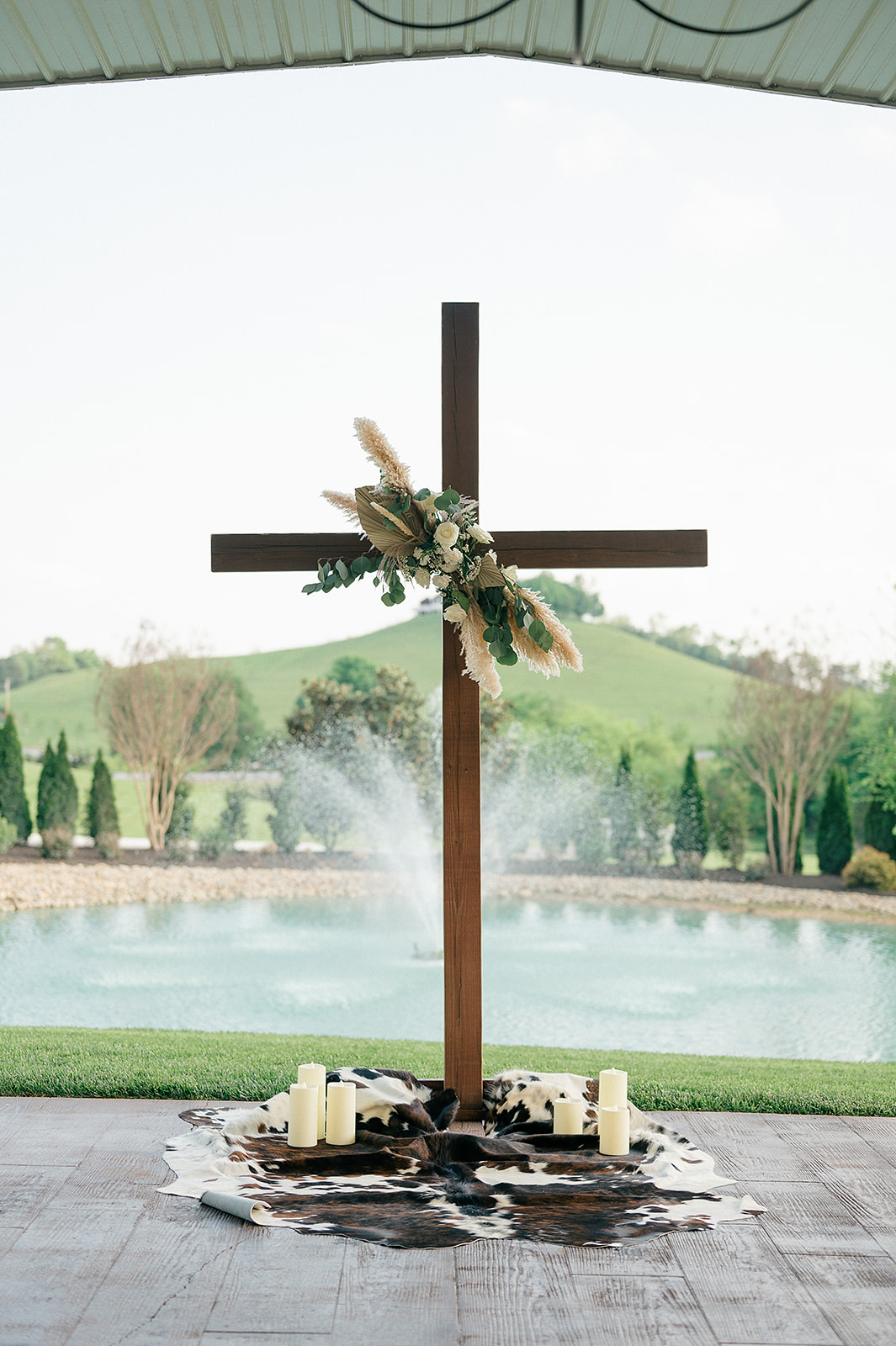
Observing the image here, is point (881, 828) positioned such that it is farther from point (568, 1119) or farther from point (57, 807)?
point (568, 1119)

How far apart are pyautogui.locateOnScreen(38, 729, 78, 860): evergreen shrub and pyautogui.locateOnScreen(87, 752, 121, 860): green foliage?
A: 20cm

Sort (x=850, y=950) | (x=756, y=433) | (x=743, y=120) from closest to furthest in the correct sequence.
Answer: (x=850, y=950) < (x=743, y=120) < (x=756, y=433)

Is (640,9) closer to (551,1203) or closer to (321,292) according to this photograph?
(551,1203)

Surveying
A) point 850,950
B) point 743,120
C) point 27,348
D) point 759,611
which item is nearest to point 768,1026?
point 850,950

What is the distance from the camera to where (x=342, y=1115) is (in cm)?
268

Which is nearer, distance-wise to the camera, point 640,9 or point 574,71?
point 640,9

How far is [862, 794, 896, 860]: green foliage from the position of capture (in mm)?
11102

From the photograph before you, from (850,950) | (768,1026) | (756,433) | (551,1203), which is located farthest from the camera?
(756,433)

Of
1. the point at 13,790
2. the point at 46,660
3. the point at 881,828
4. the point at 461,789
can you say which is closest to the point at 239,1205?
the point at 461,789

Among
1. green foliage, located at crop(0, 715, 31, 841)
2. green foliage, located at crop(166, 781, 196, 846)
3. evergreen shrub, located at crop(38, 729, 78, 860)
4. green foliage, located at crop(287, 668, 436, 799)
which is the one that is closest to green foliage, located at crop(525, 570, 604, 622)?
green foliage, located at crop(287, 668, 436, 799)

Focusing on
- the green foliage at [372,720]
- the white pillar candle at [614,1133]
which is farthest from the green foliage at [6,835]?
the white pillar candle at [614,1133]

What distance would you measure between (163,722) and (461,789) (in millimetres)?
9272

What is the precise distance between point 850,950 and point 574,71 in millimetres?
8867

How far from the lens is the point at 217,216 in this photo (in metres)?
12.0
